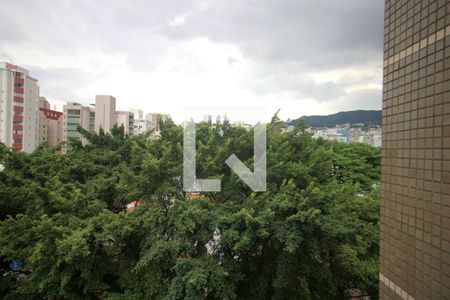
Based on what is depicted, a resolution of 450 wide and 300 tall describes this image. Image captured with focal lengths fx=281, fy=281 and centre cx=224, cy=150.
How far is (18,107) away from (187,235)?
101 feet

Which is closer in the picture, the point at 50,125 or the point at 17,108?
the point at 17,108

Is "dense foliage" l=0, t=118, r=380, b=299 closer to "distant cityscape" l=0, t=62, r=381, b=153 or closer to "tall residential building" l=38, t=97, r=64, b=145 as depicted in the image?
"distant cityscape" l=0, t=62, r=381, b=153

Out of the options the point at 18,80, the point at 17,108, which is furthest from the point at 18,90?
the point at 17,108

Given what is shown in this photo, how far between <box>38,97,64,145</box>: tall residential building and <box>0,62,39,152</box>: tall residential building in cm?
524

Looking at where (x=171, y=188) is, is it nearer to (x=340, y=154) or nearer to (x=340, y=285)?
(x=340, y=285)

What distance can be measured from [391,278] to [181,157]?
5.54 metres

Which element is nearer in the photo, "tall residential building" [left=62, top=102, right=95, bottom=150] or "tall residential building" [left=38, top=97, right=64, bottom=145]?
"tall residential building" [left=38, top=97, right=64, bottom=145]

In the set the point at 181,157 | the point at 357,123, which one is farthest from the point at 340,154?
the point at 357,123

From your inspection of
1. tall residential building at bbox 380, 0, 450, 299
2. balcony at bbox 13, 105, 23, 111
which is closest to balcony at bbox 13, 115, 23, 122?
balcony at bbox 13, 105, 23, 111

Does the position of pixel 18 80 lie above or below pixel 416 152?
above

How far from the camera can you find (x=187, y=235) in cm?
561

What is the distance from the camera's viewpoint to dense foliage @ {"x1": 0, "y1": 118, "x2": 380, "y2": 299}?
17.3 ft

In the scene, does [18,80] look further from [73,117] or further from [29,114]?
[73,117]

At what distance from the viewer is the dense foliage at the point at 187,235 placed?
5.28 meters
